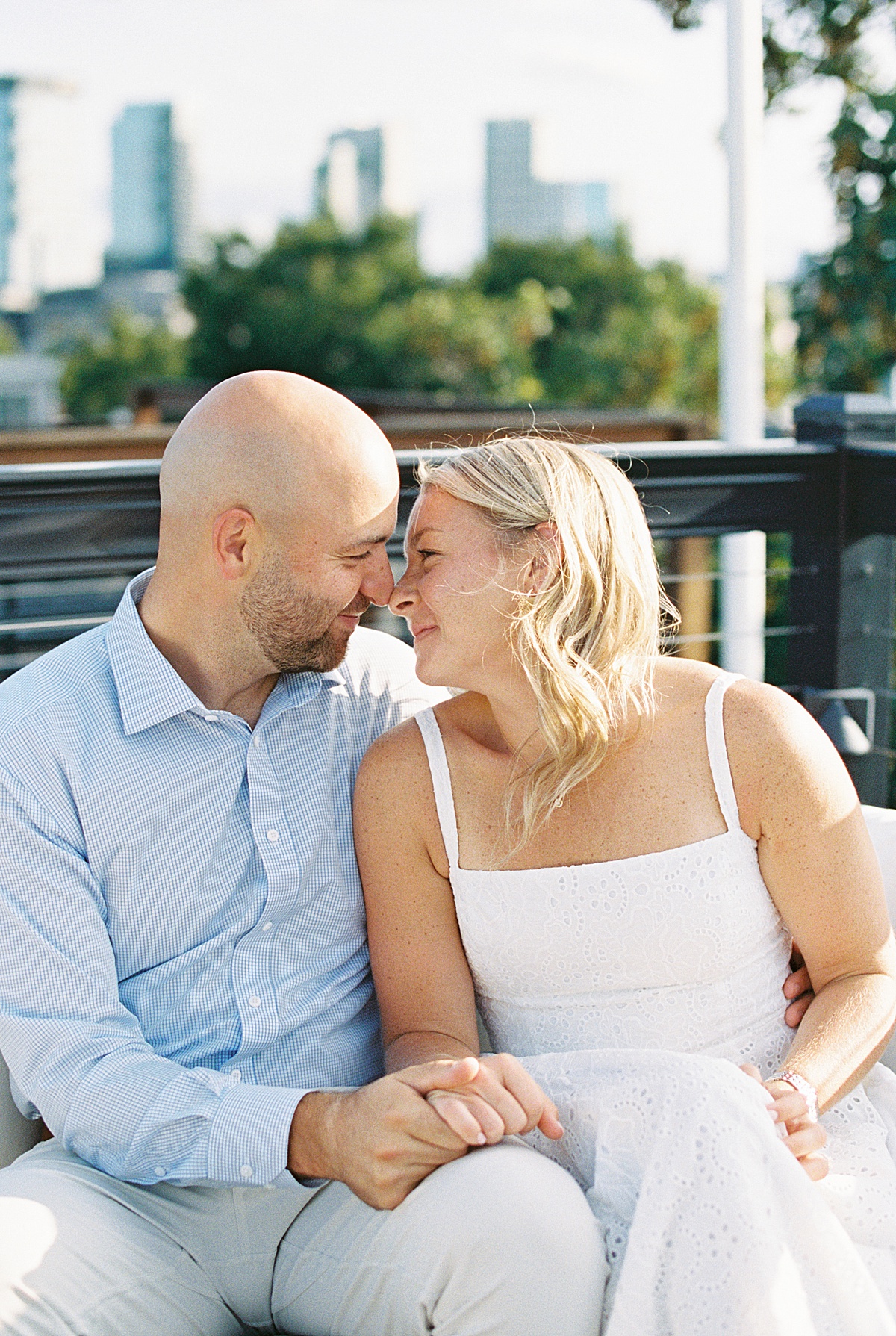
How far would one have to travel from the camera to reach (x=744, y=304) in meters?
3.63

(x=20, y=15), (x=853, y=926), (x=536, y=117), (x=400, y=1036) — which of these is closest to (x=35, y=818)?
(x=400, y=1036)

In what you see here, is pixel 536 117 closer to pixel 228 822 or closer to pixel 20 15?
pixel 20 15

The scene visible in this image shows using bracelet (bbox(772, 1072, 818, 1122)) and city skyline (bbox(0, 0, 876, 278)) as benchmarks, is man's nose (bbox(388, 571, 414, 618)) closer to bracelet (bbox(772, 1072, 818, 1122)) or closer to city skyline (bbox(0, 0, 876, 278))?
bracelet (bbox(772, 1072, 818, 1122))

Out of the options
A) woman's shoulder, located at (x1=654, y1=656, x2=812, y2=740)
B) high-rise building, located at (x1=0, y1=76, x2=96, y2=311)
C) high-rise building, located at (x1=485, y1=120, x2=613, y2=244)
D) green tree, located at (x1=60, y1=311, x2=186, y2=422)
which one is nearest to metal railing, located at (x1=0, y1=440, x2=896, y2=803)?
woman's shoulder, located at (x1=654, y1=656, x2=812, y2=740)

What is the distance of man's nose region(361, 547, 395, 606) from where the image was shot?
1.83 metres

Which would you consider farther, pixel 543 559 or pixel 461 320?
pixel 461 320

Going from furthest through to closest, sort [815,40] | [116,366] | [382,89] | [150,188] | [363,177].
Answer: [150,188], [363,177], [116,366], [382,89], [815,40]

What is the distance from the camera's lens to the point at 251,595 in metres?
1.78

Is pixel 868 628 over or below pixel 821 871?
over

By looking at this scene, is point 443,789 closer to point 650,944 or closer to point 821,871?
point 650,944

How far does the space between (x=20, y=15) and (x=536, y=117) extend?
168 ft

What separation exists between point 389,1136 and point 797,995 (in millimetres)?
600

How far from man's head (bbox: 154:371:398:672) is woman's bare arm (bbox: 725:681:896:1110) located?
529 millimetres

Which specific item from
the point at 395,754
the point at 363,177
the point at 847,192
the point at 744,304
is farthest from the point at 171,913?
the point at 363,177
